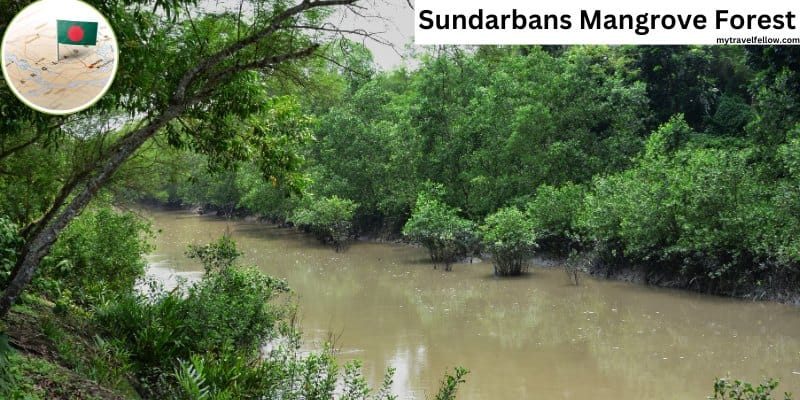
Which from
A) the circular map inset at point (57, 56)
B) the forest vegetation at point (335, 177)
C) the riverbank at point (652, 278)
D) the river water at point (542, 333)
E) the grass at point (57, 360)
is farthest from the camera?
the riverbank at point (652, 278)

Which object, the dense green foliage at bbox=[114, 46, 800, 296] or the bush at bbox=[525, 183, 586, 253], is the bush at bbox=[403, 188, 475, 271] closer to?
the dense green foliage at bbox=[114, 46, 800, 296]

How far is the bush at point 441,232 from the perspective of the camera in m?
25.0

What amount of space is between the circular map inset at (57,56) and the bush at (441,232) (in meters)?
19.6

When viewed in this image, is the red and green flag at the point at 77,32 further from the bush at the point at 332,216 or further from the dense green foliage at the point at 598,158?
the bush at the point at 332,216

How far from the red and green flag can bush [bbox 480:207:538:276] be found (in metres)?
17.0

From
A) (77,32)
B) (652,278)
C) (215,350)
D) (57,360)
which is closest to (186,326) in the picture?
(215,350)

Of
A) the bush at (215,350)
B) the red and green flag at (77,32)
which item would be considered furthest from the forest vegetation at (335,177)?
the red and green flag at (77,32)

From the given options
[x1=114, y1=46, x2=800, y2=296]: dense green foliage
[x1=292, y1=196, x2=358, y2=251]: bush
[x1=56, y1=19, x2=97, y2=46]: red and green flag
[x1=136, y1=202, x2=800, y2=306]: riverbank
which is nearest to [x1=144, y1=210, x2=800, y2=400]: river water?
[x1=136, y1=202, x2=800, y2=306]: riverbank

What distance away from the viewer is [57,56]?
497 cm

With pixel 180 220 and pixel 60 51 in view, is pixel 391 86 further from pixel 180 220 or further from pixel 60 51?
pixel 60 51

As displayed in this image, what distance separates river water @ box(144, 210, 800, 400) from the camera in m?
11.4

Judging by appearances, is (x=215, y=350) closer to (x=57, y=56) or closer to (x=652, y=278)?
(x=57, y=56)

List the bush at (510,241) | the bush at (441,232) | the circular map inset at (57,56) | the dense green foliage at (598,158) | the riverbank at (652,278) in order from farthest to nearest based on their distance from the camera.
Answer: the bush at (441,232) → the bush at (510,241) → the dense green foliage at (598,158) → the riverbank at (652,278) → the circular map inset at (57,56)

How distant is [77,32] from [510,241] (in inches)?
686
